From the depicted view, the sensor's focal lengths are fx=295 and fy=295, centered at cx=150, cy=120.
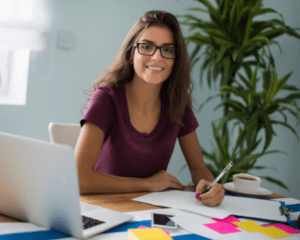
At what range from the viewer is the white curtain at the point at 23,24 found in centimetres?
197

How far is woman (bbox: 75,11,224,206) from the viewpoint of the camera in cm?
122

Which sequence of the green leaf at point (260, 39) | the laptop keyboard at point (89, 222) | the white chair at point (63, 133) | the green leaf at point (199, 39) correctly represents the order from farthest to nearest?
the green leaf at point (199, 39), the green leaf at point (260, 39), the white chair at point (63, 133), the laptop keyboard at point (89, 222)

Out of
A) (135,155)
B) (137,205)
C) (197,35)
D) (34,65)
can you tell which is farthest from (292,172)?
(34,65)

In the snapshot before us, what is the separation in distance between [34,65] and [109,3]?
76 cm

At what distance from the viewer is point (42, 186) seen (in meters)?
0.59

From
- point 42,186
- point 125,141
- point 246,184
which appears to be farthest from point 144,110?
point 42,186

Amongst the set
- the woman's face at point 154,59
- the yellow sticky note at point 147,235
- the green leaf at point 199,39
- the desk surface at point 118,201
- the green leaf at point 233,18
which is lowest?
the desk surface at point 118,201

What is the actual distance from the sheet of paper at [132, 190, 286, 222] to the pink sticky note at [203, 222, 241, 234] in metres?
0.05

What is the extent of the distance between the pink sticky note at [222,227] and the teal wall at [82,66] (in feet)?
5.61

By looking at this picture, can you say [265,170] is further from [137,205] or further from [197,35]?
[137,205]

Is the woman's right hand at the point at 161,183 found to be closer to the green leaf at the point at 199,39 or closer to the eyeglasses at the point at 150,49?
the eyeglasses at the point at 150,49

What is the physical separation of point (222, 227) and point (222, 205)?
197mm

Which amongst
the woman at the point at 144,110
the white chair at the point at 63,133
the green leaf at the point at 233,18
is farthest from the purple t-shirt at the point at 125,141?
the green leaf at the point at 233,18

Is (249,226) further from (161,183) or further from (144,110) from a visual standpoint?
(144,110)
